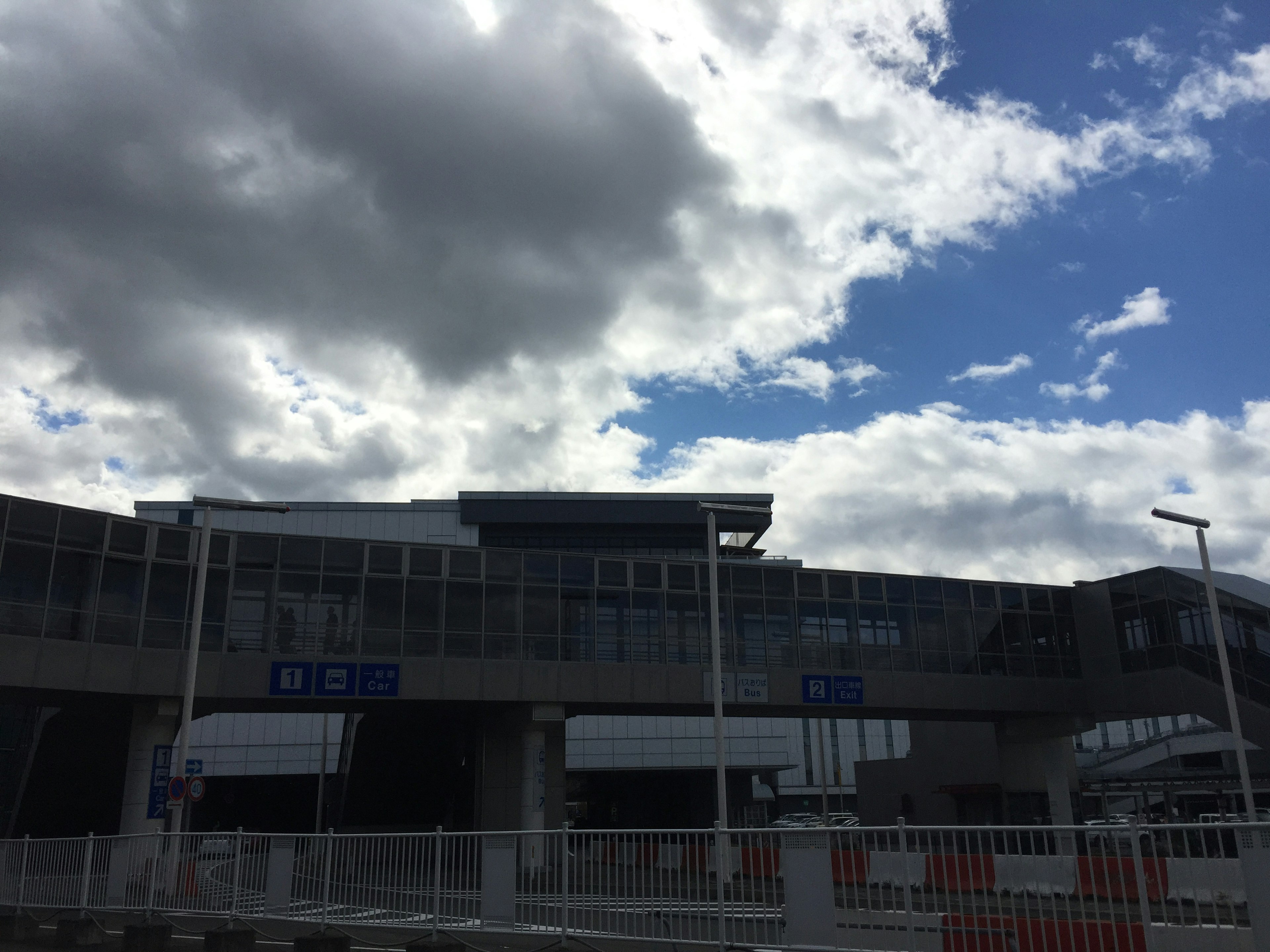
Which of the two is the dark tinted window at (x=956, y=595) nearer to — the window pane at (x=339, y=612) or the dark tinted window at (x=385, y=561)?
the dark tinted window at (x=385, y=561)

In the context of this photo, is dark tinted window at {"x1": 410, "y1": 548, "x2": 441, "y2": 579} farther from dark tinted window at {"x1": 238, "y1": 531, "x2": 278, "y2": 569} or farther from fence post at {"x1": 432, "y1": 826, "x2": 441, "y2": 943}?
fence post at {"x1": 432, "y1": 826, "x2": 441, "y2": 943}

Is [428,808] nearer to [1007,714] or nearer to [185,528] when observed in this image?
[185,528]

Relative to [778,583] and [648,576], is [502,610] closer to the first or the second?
[648,576]

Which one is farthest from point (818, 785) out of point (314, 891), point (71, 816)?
point (314, 891)

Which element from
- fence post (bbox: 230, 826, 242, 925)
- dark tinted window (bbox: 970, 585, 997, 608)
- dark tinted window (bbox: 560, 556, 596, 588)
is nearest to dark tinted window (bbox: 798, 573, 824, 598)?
dark tinted window (bbox: 970, 585, 997, 608)

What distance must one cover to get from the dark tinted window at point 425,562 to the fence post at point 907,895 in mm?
27775

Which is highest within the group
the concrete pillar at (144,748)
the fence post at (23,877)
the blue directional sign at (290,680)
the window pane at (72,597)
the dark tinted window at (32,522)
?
the dark tinted window at (32,522)

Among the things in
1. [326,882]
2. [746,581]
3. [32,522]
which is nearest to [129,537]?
[32,522]

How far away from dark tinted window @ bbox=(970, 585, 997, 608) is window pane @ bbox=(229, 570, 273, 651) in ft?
92.6

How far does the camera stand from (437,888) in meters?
13.0

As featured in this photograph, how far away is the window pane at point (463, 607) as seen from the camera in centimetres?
3553

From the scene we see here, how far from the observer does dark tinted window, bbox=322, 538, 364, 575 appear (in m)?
34.7

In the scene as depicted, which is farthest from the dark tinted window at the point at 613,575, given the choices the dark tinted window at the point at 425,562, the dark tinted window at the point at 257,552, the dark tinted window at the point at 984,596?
the dark tinted window at the point at 984,596

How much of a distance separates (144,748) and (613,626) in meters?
16.0
